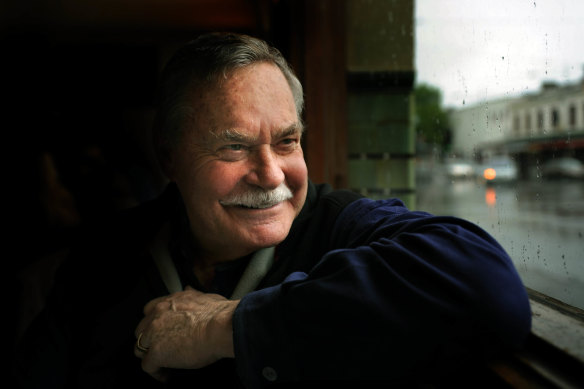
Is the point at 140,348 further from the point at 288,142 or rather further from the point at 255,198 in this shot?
the point at 288,142

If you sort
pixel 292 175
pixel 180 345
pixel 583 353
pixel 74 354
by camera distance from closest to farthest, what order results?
pixel 583 353 → pixel 180 345 → pixel 292 175 → pixel 74 354

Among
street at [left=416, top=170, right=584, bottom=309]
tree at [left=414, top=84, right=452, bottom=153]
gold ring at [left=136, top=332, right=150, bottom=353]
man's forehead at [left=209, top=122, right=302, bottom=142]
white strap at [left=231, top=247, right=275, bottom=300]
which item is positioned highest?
Answer: tree at [left=414, top=84, right=452, bottom=153]

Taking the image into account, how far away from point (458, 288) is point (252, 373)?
0.41m

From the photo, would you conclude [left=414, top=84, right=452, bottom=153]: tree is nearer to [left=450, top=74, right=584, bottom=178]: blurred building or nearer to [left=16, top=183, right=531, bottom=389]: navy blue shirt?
[left=450, top=74, right=584, bottom=178]: blurred building

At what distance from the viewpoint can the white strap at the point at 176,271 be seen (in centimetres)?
111

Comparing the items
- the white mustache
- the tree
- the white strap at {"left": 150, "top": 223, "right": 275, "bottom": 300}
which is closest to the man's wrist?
the white strap at {"left": 150, "top": 223, "right": 275, "bottom": 300}

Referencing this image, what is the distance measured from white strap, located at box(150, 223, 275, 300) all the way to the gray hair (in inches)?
11.9

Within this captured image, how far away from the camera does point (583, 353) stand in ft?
2.12

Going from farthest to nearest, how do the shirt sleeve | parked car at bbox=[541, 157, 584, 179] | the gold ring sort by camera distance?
the gold ring
parked car at bbox=[541, 157, 584, 179]
the shirt sleeve

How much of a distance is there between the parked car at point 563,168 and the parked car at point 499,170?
0.11 m

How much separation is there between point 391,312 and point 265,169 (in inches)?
20.6

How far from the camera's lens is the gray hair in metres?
1.11

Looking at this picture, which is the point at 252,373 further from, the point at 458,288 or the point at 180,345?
the point at 458,288

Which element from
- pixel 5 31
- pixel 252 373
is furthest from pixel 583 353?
pixel 5 31
